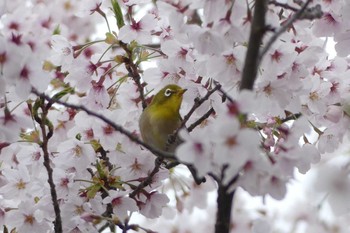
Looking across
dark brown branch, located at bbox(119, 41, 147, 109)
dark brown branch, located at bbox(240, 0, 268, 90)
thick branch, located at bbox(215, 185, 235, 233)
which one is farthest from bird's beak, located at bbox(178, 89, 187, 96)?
dark brown branch, located at bbox(240, 0, 268, 90)

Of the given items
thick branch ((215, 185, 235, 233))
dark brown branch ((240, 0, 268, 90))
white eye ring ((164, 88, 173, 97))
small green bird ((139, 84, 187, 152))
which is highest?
dark brown branch ((240, 0, 268, 90))

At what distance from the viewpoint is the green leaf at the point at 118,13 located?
3416 mm

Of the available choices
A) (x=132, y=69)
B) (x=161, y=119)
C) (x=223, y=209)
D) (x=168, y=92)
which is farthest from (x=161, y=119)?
(x=223, y=209)

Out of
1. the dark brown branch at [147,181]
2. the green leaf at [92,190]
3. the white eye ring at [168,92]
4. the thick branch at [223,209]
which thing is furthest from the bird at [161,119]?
the thick branch at [223,209]

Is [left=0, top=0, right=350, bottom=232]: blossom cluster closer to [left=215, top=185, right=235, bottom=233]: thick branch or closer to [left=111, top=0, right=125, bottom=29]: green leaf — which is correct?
[left=111, top=0, right=125, bottom=29]: green leaf

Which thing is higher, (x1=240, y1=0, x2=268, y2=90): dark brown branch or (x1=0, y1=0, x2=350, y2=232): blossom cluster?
(x1=240, y1=0, x2=268, y2=90): dark brown branch

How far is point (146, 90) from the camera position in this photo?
3844mm

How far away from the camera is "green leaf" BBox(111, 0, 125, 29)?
342 centimetres

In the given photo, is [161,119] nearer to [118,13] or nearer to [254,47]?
[118,13]

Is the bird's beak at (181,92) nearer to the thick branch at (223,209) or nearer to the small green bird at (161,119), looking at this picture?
the small green bird at (161,119)

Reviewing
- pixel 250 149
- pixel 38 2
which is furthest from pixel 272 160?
pixel 38 2

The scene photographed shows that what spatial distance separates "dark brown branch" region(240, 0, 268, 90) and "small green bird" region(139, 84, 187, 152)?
3.98 ft

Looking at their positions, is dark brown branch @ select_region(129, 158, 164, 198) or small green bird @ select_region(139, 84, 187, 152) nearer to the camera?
dark brown branch @ select_region(129, 158, 164, 198)

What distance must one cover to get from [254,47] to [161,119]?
134 cm
